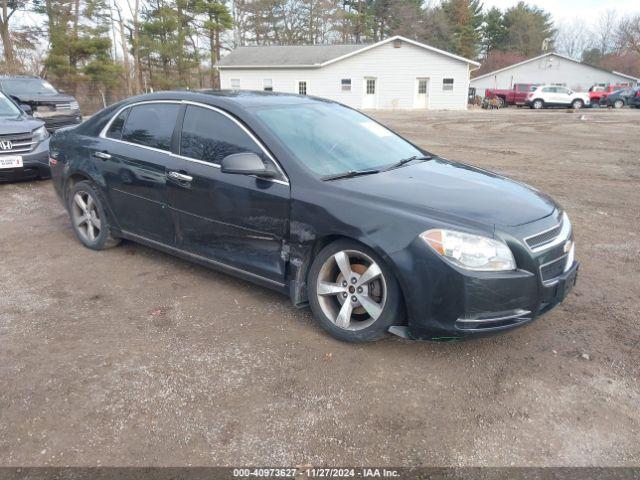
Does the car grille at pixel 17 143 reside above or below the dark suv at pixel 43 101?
below

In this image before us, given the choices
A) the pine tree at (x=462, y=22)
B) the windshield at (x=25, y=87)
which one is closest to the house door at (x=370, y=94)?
the windshield at (x=25, y=87)

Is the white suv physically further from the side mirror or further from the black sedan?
the side mirror

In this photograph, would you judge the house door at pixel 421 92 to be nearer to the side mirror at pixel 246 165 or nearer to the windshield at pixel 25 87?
the windshield at pixel 25 87

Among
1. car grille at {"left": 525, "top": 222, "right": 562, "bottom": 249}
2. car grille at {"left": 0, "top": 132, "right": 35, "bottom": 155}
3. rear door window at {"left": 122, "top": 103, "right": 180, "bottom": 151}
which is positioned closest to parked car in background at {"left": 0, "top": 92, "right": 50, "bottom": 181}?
car grille at {"left": 0, "top": 132, "right": 35, "bottom": 155}

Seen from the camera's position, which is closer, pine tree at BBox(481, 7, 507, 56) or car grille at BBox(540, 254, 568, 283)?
car grille at BBox(540, 254, 568, 283)

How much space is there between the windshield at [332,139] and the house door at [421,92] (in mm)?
32446

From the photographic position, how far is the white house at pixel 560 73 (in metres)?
47.0

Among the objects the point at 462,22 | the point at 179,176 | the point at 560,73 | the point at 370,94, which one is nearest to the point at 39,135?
the point at 179,176

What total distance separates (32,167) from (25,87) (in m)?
7.44

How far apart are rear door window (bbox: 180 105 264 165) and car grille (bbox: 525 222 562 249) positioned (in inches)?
75.0

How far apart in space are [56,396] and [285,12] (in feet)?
164

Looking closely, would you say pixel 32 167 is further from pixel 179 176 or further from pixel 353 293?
pixel 353 293

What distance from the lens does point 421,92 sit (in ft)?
116

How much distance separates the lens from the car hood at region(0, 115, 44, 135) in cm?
789
